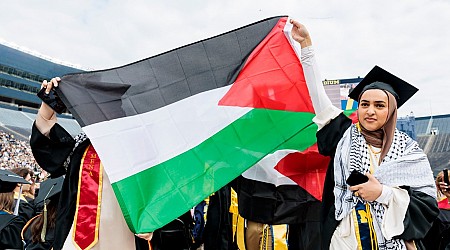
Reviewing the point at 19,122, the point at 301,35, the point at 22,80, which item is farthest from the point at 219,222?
the point at 22,80

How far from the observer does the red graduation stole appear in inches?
107

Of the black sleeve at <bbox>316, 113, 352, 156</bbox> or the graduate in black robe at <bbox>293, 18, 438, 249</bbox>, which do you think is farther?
the black sleeve at <bbox>316, 113, 352, 156</bbox>

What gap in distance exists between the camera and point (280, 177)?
3.68m

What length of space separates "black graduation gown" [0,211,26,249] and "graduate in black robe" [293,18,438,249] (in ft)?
9.67

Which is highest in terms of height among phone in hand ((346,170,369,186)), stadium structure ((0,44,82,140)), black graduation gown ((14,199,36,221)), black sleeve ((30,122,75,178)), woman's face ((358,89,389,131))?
stadium structure ((0,44,82,140))

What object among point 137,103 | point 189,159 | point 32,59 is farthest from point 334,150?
point 32,59

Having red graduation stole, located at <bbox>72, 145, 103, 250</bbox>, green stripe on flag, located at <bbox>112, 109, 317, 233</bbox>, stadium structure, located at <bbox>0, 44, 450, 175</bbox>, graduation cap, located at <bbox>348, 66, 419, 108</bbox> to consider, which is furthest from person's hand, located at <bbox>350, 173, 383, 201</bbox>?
stadium structure, located at <bbox>0, 44, 450, 175</bbox>

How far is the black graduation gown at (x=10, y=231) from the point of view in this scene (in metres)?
3.87

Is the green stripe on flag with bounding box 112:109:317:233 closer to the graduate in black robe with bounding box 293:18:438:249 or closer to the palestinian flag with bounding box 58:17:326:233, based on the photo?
the palestinian flag with bounding box 58:17:326:233

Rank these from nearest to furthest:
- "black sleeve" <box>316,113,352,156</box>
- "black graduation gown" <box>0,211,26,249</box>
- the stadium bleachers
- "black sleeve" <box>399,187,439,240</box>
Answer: "black sleeve" <box>399,187,439,240</box>, "black sleeve" <box>316,113,352,156</box>, "black graduation gown" <box>0,211,26,249</box>, the stadium bleachers

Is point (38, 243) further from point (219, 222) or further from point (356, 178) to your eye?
point (356, 178)

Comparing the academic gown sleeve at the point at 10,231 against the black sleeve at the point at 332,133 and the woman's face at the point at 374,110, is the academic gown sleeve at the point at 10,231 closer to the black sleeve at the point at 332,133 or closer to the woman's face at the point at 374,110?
the black sleeve at the point at 332,133

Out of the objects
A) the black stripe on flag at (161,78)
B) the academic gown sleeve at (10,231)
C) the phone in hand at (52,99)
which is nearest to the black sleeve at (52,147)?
the phone in hand at (52,99)

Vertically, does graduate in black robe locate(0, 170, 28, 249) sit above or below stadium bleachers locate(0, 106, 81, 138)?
below
